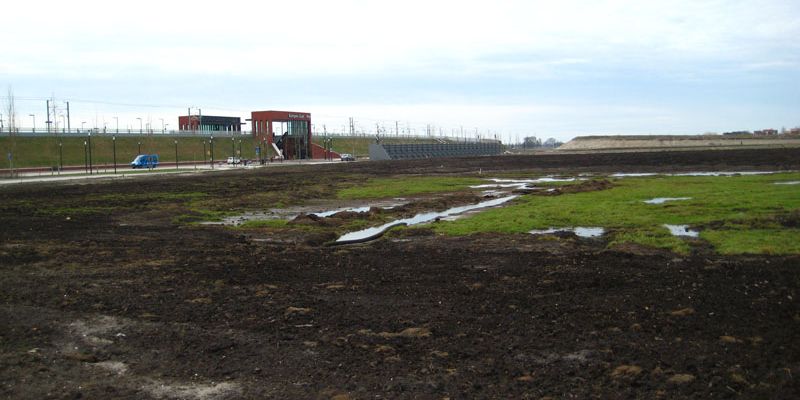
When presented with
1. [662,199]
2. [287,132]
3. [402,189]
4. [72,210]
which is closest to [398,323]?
[662,199]

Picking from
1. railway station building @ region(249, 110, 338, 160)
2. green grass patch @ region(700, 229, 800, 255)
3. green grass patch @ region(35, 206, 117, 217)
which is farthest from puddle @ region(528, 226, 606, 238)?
railway station building @ region(249, 110, 338, 160)

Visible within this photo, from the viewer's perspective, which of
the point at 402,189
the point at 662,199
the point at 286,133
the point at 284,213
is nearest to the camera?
the point at 284,213

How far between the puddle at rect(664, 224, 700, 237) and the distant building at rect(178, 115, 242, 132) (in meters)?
140

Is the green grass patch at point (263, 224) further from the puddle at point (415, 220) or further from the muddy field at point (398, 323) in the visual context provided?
the muddy field at point (398, 323)

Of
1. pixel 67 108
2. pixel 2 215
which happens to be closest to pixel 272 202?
pixel 2 215

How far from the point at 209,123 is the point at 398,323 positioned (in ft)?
510

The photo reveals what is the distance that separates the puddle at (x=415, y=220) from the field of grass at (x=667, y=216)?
150 cm

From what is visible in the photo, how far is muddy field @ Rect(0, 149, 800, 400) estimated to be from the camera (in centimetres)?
800

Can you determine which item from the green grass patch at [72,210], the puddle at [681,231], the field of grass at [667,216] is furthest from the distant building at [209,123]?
the puddle at [681,231]

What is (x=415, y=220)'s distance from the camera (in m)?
27.3

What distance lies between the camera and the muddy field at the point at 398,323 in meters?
8.00

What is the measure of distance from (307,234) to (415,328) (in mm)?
12975

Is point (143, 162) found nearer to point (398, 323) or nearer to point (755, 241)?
point (755, 241)

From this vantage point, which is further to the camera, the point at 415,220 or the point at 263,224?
the point at 415,220
